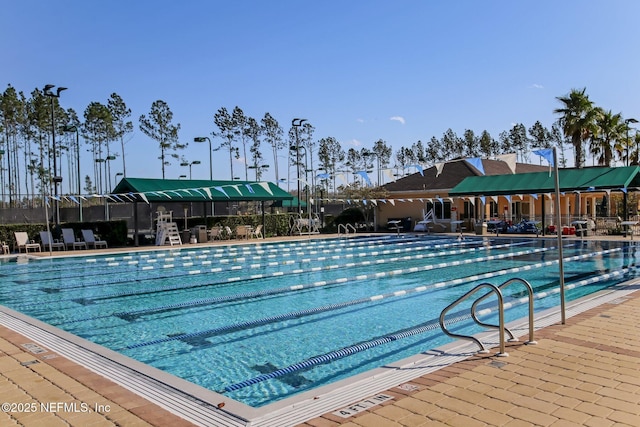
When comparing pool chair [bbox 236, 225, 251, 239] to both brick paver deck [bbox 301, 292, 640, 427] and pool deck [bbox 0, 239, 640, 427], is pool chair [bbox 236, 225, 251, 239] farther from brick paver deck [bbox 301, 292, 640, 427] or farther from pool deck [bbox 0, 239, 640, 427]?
brick paver deck [bbox 301, 292, 640, 427]

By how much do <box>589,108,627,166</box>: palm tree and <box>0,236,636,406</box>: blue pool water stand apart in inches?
570

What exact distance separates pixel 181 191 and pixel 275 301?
14.3m

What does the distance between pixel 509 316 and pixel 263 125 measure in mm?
44541

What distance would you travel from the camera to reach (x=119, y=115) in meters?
48.3

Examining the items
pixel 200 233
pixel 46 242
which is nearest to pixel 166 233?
pixel 200 233

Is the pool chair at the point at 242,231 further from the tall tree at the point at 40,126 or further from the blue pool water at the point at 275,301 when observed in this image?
the tall tree at the point at 40,126

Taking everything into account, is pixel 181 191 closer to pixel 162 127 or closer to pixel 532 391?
pixel 532 391

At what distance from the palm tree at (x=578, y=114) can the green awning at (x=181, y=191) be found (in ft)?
58.7

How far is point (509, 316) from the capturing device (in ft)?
28.3

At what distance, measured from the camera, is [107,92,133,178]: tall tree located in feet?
156

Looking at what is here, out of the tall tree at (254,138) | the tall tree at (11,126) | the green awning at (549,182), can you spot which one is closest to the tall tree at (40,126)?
the tall tree at (11,126)

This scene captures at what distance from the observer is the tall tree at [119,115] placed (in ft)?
156

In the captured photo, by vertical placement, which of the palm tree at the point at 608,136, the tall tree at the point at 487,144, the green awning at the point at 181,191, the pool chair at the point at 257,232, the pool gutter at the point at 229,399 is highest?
the tall tree at the point at 487,144

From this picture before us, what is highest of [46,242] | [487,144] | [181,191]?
[487,144]
